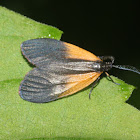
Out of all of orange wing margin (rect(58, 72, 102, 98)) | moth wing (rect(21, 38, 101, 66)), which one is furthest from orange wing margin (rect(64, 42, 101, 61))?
orange wing margin (rect(58, 72, 102, 98))

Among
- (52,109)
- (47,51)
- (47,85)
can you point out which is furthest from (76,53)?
(52,109)

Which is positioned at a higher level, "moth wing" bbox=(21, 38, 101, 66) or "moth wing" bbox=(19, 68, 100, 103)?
"moth wing" bbox=(21, 38, 101, 66)

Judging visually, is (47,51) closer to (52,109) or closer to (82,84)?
(82,84)

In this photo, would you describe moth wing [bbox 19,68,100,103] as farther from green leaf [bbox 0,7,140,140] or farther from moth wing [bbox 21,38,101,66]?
moth wing [bbox 21,38,101,66]

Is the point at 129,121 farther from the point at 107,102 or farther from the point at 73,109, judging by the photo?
the point at 73,109

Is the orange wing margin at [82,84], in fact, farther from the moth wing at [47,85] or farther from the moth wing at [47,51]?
the moth wing at [47,51]

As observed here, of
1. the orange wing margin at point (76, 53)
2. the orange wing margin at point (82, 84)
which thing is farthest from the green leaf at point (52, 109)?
the orange wing margin at point (76, 53)
